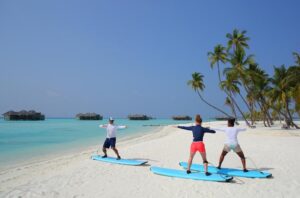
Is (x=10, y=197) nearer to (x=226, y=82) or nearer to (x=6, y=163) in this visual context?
(x=6, y=163)

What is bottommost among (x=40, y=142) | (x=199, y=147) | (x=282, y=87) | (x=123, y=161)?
(x=40, y=142)

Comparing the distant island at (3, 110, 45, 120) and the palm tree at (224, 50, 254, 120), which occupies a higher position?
the palm tree at (224, 50, 254, 120)

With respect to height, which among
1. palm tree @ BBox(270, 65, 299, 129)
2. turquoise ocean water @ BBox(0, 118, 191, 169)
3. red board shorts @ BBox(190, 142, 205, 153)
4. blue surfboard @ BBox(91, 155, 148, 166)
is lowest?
turquoise ocean water @ BBox(0, 118, 191, 169)

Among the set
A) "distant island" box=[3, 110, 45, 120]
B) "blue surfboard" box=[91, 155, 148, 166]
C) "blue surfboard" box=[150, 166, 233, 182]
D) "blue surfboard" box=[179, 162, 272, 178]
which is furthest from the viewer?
"distant island" box=[3, 110, 45, 120]

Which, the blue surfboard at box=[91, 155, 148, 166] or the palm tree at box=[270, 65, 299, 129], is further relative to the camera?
the palm tree at box=[270, 65, 299, 129]

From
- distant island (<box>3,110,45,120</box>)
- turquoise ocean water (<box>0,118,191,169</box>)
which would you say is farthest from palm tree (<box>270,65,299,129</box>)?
distant island (<box>3,110,45,120</box>)

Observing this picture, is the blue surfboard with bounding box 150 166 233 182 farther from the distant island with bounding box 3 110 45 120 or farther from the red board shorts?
the distant island with bounding box 3 110 45 120

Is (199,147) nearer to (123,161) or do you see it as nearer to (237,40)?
(123,161)

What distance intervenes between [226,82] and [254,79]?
8468 millimetres

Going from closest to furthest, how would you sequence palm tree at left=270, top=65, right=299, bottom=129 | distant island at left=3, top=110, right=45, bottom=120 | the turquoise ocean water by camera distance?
the turquoise ocean water, palm tree at left=270, top=65, right=299, bottom=129, distant island at left=3, top=110, right=45, bottom=120

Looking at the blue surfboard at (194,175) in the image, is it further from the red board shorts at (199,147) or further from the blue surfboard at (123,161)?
the blue surfboard at (123,161)

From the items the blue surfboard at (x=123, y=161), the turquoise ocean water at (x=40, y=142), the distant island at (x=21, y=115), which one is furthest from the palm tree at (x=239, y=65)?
the distant island at (x=21, y=115)

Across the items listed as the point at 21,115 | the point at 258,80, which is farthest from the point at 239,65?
the point at 21,115

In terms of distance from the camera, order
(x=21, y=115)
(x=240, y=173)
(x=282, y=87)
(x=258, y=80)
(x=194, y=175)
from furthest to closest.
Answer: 1. (x=21, y=115)
2. (x=258, y=80)
3. (x=282, y=87)
4. (x=240, y=173)
5. (x=194, y=175)
